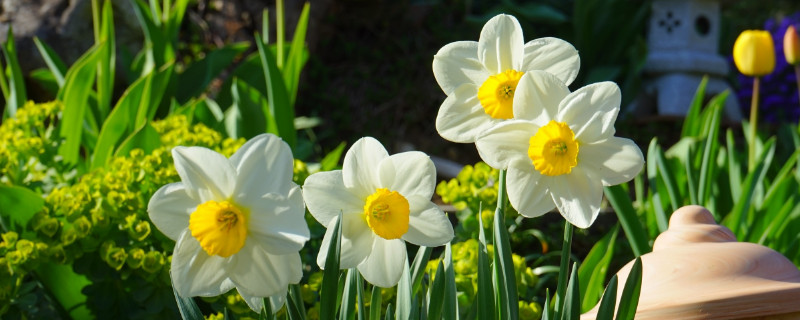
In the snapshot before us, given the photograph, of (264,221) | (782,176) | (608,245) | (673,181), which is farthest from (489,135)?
(782,176)

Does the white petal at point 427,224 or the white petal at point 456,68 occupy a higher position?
the white petal at point 456,68

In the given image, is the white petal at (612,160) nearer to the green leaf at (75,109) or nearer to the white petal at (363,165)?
the white petal at (363,165)

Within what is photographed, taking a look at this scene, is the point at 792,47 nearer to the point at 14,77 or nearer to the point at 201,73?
the point at 201,73

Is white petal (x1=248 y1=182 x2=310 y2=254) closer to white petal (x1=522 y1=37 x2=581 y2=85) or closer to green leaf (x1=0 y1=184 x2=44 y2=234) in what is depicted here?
white petal (x1=522 y1=37 x2=581 y2=85)

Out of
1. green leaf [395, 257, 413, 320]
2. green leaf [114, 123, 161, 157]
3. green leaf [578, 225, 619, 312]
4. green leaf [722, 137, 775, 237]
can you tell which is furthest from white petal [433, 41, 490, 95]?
green leaf [722, 137, 775, 237]

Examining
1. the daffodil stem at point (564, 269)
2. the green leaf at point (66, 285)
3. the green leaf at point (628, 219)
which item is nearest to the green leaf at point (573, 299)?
the daffodil stem at point (564, 269)

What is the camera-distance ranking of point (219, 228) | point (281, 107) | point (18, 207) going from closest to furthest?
point (219, 228)
point (18, 207)
point (281, 107)

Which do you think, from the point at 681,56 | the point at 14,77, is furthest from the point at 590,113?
the point at 681,56
